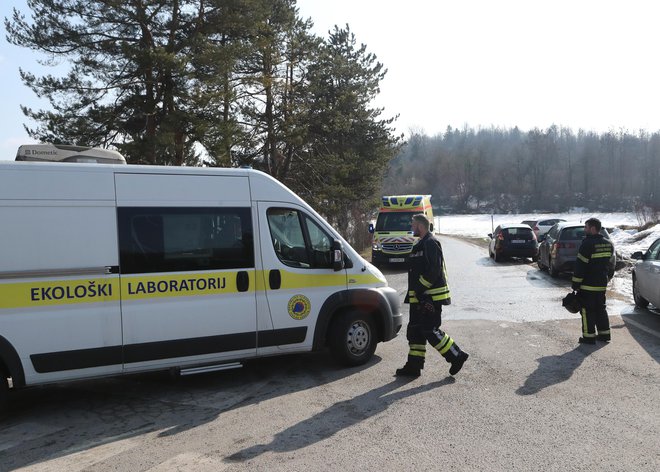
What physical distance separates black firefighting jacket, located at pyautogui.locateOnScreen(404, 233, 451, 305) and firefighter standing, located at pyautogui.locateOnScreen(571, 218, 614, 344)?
108 inches

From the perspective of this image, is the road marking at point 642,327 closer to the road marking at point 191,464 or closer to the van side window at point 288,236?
the van side window at point 288,236

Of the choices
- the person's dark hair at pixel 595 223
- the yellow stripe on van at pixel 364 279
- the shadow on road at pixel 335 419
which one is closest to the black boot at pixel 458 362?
the shadow on road at pixel 335 419

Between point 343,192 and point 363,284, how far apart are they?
1952 centimetres

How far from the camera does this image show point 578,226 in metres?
15.7

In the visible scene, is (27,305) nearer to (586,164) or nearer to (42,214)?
(42,214)

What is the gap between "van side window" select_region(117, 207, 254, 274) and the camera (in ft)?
18.5

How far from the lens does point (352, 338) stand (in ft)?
22.3

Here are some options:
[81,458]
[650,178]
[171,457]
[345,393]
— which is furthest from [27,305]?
[650,178]

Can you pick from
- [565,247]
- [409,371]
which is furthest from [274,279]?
[565,247]

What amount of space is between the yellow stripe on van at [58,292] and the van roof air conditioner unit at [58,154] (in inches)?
70.9

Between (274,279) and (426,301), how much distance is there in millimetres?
1772

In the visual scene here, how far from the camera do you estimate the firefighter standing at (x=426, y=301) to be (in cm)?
622

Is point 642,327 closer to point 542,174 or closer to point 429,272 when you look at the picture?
point 429,272

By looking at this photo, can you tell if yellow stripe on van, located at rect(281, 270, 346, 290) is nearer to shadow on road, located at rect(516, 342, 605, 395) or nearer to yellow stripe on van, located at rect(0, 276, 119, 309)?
yellow stripe on van, located at rect(0, 276, 119, 309)
